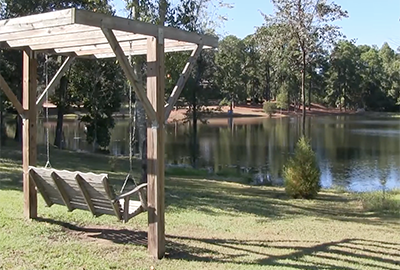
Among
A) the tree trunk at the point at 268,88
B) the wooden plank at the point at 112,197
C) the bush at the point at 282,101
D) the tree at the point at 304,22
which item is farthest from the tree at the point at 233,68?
the wooden plank at the point at 112,197

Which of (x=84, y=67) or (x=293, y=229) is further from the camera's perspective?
(x=84, y=67)

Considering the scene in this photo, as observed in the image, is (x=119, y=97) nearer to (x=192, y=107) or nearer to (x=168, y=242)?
(x=192, y=107)

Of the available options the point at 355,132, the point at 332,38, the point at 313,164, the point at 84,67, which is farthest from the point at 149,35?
the point at 355,132

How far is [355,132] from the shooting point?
35281mm

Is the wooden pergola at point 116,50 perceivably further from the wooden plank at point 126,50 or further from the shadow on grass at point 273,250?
the shadow on grass at point 273,250

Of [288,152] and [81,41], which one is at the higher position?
[81,41]

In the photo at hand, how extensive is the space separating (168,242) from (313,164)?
6.28 metres

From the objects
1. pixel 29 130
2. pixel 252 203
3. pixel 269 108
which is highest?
pixel 269 108

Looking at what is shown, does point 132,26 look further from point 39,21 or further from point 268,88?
point 268,88

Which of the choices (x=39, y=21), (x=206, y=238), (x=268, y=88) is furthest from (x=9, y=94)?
(x=268, y=88)

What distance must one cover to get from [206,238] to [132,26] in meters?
2.66

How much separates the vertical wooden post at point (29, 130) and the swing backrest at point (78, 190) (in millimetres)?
523

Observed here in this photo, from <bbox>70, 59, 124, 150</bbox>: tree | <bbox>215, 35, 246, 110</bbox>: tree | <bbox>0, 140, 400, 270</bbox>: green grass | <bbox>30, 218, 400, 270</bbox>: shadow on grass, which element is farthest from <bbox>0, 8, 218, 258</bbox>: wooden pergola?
<bbox>215, 35, 246, 110</bbox>: tree

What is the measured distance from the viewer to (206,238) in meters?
5.67
